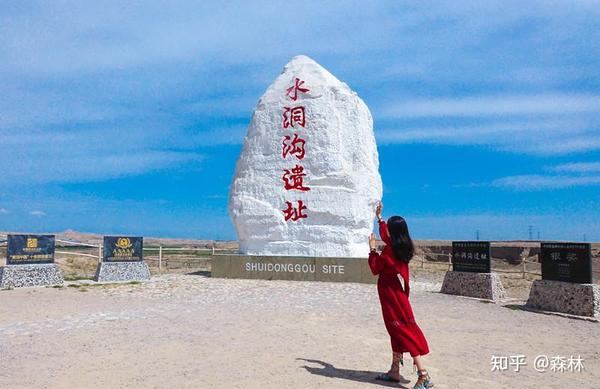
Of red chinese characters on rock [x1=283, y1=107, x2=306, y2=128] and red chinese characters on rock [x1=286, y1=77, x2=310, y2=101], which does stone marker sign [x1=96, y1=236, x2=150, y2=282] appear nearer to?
red chinese characters on rock [x1=283, y1=107, x2=306, y2=128]

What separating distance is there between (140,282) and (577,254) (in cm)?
1031

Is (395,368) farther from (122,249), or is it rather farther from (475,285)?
(122,249)

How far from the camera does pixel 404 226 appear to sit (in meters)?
4.65

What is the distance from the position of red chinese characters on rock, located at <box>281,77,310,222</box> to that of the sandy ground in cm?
409

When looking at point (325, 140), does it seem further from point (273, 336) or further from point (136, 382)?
point (136, 382)

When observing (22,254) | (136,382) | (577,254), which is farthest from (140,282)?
(577,254)

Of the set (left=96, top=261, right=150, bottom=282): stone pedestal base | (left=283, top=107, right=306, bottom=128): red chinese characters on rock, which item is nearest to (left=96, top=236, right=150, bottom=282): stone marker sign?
(left=96, top=261, right=150, bottom=282): stone pedestal base

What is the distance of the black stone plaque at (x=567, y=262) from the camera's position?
8.48 m

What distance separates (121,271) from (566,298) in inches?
426

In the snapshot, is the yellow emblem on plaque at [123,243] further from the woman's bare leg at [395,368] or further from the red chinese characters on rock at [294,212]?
the woman's bare leg at [395,368]

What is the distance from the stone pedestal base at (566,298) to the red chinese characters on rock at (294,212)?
6.86 meters

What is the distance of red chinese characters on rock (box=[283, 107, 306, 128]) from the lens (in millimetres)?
14977

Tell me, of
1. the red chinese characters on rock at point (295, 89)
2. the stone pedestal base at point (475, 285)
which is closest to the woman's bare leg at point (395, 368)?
the stone pedestal base at point (475, 285)

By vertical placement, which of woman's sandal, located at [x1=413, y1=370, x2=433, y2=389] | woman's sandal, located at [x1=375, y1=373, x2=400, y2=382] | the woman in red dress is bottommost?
woman's sandal, located at [x1=375, y1=373, x2=400, y2=382]
